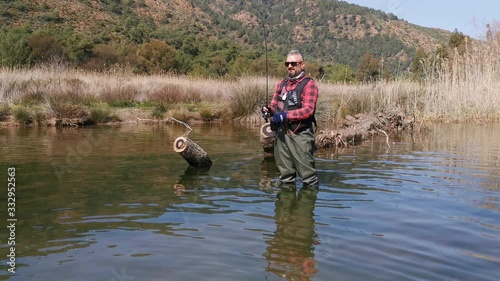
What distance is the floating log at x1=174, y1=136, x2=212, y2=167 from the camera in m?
8.46

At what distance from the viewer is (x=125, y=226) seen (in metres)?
5.44

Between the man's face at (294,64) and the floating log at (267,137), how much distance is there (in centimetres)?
247

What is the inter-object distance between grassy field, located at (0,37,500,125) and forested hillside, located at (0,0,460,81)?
2.12 meters

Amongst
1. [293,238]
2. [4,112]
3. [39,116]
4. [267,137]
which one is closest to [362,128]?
[267,137]

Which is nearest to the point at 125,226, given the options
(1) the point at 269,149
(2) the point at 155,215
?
(2) the point at 155,215

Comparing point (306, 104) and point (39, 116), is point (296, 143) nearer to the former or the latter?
point (306, 104)

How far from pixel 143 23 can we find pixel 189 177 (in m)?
53.2

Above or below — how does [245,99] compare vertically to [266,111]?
above

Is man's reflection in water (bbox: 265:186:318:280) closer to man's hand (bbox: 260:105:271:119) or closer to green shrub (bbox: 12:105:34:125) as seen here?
man's hand (bbox: 260:105:271:119)

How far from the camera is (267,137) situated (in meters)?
9.69

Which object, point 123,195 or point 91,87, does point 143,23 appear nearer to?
point 91,87

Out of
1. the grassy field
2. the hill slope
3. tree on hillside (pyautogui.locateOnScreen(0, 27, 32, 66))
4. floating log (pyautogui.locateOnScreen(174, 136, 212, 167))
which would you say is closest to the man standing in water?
floating log (pyautogui.locateOnScreen(174, 136, 212, 167))

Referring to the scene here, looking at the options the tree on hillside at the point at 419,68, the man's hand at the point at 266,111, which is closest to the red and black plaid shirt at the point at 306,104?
the man's hand at the point at 266,111

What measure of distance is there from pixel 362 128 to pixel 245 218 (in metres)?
8.10
